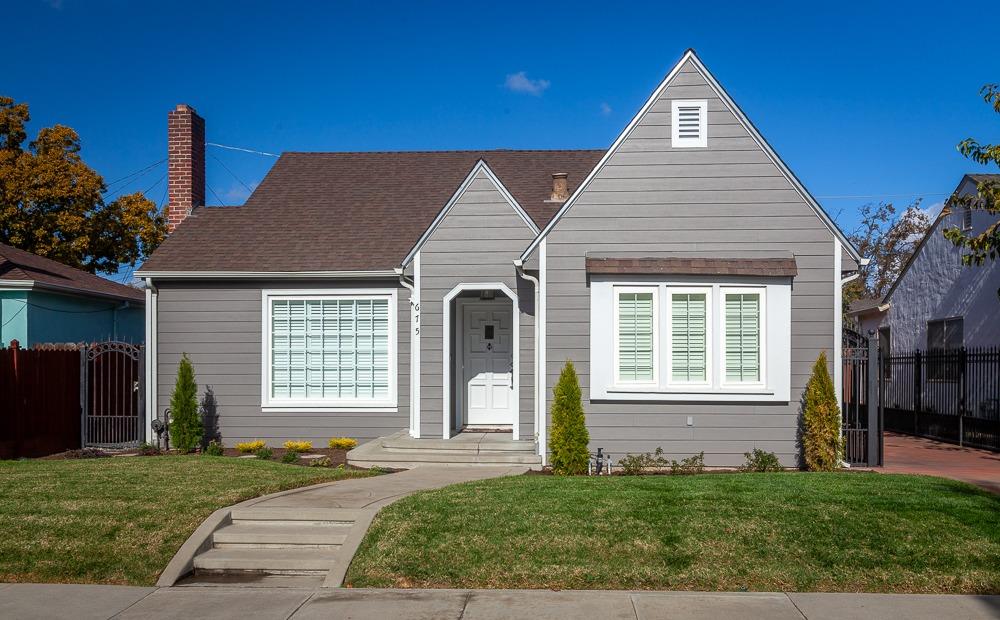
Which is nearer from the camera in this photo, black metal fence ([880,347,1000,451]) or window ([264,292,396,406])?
window ([264,292,396,406])

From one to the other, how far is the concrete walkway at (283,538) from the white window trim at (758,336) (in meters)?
4.95

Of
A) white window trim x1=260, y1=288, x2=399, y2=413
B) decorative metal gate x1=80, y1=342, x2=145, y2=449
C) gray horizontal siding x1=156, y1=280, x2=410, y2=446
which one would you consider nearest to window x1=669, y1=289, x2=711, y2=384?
gray horizontal siding x1=156, y1=280, x2=410, y2=446

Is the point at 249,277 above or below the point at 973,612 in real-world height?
above

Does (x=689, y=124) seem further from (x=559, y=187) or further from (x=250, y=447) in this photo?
(x=250, y=447)

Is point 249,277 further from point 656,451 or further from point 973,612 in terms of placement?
point 973,612

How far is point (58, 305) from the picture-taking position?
63.9 ft

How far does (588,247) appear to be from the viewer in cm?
1241

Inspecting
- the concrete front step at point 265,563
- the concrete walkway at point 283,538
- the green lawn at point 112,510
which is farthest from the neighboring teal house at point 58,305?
the concrete front step at point 265,563

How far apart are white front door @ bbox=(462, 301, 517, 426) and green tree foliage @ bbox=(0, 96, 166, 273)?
1997 centimetres

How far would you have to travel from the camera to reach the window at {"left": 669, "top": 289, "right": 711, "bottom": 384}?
12.2 meters

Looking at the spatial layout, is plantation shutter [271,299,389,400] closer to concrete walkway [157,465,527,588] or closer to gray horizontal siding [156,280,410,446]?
gray horizontal siding [156,280,410,446]

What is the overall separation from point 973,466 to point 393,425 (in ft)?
31.9

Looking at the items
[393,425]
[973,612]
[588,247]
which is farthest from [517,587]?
[393,425]

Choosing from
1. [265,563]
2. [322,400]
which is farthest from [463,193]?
[265,563]
